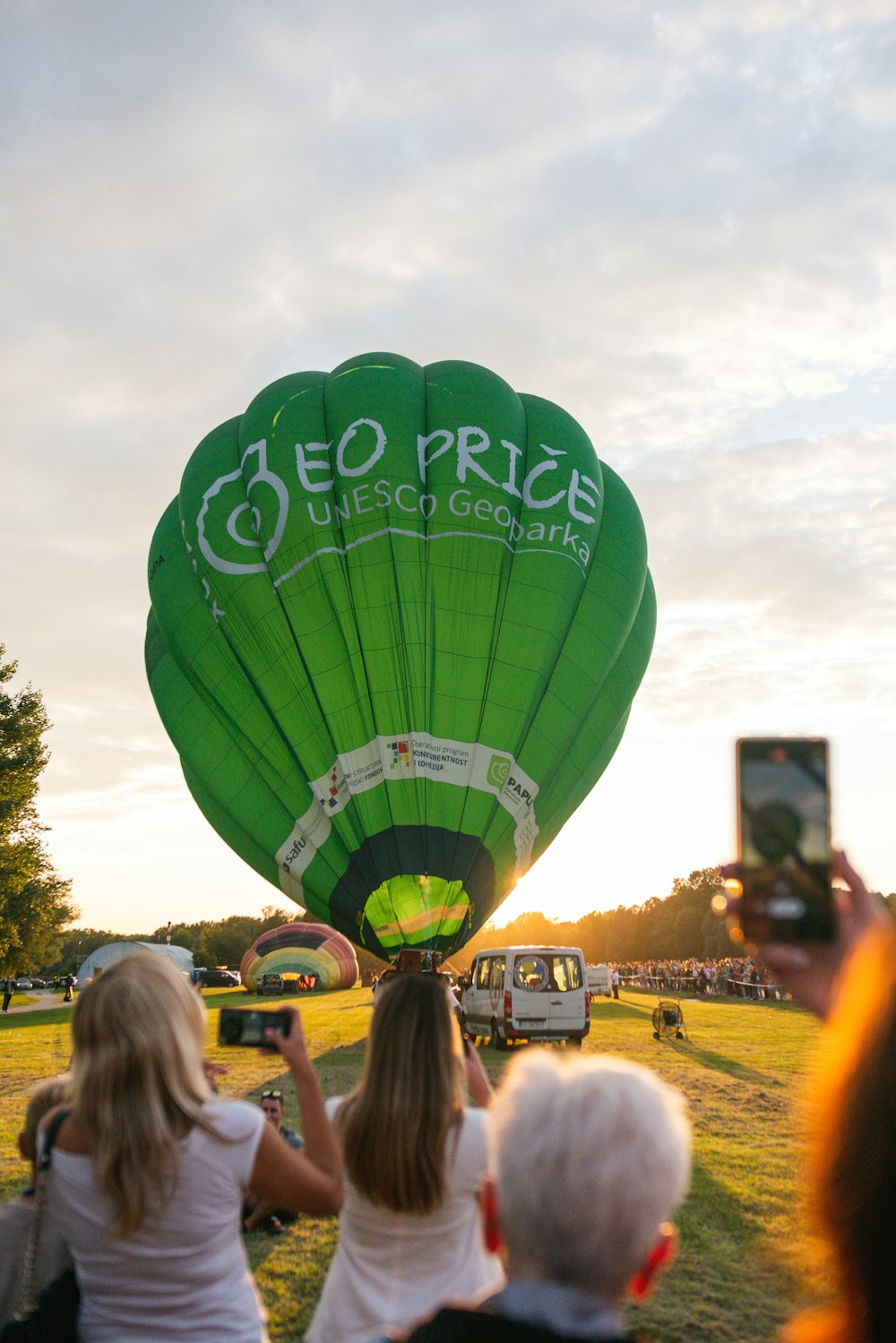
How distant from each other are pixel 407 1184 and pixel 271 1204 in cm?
159

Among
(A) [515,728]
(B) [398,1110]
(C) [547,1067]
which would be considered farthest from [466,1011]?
(C) [547,1067]

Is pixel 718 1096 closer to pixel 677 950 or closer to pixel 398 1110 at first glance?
pixel 398 1110

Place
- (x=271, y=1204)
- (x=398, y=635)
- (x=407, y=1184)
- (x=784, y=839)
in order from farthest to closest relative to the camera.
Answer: (x=398, y=635)
(x=271, y=1204)
(x=407, y=1184)
(x=784, y=839)

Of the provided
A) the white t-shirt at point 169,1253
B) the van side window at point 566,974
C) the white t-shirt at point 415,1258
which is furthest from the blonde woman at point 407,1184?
the van side window at point 566,974

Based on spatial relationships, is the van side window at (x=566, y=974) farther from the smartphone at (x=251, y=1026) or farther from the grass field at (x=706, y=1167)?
the smartphone at (x=251, y=1026)

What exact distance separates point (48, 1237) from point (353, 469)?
13283mm

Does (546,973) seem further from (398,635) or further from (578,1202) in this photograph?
(578,1202)

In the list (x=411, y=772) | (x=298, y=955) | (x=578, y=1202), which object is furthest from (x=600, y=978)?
(x=578, y=1202)

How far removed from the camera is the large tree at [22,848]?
33656mm

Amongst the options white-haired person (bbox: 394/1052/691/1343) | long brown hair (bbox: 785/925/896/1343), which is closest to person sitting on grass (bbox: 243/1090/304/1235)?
white-haired person (bbox: 394/1052/691/1343)

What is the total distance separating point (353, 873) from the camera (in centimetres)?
1456

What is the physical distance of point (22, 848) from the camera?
34.2 metres

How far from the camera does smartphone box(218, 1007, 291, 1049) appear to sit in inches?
114

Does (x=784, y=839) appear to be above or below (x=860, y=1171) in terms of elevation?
above
